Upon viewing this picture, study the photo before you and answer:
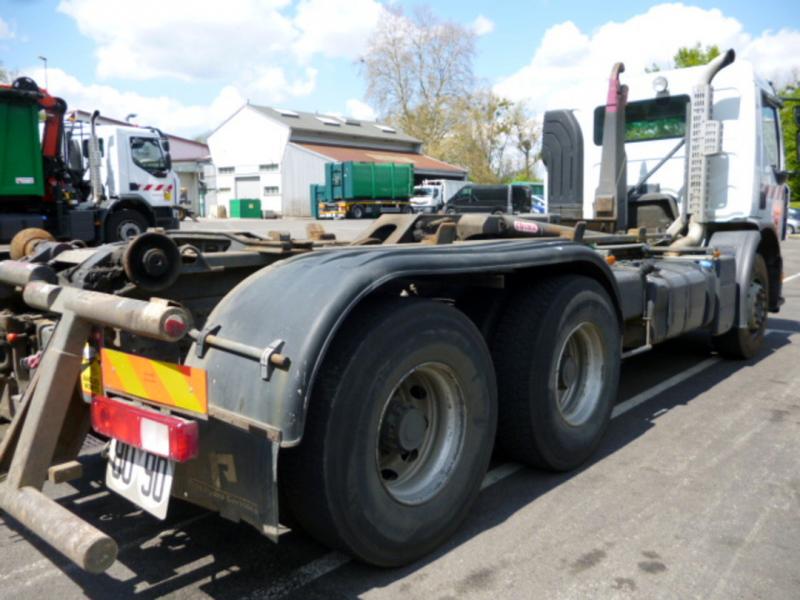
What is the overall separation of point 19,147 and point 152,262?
11.6 metres

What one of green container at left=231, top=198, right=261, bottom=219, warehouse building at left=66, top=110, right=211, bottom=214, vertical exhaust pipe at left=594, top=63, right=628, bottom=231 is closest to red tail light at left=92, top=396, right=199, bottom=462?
vertical exhaust pipe at left=594, top=63, right=628, bottom=231

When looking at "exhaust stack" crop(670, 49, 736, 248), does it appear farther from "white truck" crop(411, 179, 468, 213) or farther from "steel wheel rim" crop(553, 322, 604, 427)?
"white truck" crop(411, 179, 468, 213)

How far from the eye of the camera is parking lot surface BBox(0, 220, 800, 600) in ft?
9.45

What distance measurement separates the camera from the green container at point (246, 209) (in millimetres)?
44938

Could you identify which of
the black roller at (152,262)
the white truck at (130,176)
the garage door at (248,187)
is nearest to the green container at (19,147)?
the white truck at (130,176)

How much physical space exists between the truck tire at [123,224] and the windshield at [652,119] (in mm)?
11059

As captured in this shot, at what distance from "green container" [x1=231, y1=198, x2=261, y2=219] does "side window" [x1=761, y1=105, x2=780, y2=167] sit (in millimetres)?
39875

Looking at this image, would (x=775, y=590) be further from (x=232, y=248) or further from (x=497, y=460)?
(x=232, y=248)

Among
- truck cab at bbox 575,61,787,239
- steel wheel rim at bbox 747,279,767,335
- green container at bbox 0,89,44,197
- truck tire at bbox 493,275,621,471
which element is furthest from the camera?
green container at bbox 0,89,44,197

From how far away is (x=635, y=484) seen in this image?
155 inches

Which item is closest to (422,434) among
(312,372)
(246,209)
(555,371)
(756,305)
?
(312,372)

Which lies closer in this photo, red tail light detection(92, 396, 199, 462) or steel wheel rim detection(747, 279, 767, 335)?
red tail light detection(92, 396, 199, 462)

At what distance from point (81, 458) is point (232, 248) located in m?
1.53

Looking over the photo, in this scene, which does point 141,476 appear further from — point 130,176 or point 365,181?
point 365,181
